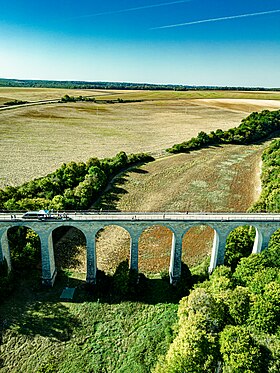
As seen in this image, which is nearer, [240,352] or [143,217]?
[240,352]

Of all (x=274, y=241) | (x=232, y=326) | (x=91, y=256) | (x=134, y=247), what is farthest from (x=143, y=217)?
(x=274, y=241)

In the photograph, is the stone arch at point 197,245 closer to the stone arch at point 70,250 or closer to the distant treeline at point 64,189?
the stone arch at point 70,250

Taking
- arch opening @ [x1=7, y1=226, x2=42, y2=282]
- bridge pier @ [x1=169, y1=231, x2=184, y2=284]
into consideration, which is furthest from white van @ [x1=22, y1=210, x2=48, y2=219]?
bridge pier @ [x1=169, y1=231, x2=184, y2=284]

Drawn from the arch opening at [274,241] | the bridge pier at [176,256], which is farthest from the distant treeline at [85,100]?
the arch opening at [274,241]

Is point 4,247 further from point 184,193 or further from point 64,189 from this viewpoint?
point 184,193

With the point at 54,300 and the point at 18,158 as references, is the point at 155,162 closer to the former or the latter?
the point at 18,158

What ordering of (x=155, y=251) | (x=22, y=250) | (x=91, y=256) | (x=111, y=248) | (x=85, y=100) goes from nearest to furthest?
(x=91, y=256) < (x=22, y=250) < (x=155, y=251) < (x=111, y=248) < (x=85, y=100)

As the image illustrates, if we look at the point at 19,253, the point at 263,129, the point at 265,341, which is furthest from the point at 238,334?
the point at 263,129
